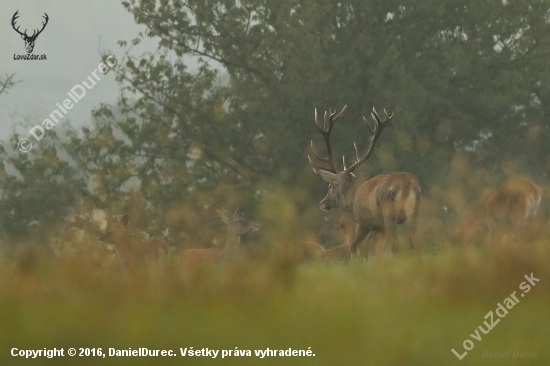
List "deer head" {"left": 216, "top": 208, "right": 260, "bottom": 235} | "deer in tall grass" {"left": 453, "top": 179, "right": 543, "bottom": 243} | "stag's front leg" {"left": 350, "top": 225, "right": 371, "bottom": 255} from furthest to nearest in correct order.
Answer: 1. "deer in tall grass" {"left": 453, "top": 179, "right": 543, "bottom": 243}
2. "deer head" {"left": 216, "top": 208, "right": 260, "bottom": 235}
3. "stag's front leg" {"left": 350, "top": 225, "right": 371, "bottom": 255}

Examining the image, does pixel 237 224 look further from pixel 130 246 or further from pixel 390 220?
pixel 390 220

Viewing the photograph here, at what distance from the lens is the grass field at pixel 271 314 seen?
10.1 ft

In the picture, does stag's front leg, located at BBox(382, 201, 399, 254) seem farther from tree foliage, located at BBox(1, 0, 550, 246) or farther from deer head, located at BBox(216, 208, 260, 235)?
tree foliage, located at BBox(1, 0, 550, 246)

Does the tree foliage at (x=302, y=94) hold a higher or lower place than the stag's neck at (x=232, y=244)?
higher

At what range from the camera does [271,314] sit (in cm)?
346

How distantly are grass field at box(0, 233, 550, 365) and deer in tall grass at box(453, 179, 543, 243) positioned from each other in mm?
8572

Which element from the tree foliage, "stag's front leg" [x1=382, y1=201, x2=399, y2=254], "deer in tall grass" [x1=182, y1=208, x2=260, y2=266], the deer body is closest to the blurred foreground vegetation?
the tree foliage

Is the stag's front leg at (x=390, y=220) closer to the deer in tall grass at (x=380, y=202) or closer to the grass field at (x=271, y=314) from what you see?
the deer in tall grass at (x=380, y=202)

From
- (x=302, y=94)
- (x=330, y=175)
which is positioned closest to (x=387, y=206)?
(x=330, y=175)

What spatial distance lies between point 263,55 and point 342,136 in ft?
13.4

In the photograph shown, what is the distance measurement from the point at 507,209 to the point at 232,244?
11.7 ft

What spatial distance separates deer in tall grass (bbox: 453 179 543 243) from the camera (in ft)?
41.7

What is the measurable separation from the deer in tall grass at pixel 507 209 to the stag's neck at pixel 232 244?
289 cm

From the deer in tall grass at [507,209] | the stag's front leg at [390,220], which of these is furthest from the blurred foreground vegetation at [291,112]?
the stag's front leg at [390,220]
